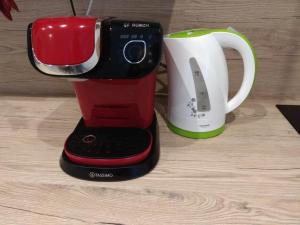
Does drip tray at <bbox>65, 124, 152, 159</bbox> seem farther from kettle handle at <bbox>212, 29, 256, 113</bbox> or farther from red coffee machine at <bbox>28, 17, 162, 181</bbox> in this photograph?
kettle handle at <bbox>212, 29, 256, 113</bbox>

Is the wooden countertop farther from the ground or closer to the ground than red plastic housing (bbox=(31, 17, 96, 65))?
closer to the ground

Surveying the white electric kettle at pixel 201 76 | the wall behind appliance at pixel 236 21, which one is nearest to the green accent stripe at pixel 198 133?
the white electric kettle at pixel 201 76

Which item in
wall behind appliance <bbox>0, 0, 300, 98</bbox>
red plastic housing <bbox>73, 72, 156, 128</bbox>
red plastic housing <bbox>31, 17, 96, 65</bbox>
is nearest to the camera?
red plastic housing <bbox>31, 17, 96, 65</bbox>

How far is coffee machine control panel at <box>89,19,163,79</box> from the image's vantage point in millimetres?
464

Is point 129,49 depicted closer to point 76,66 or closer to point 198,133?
point 76,66

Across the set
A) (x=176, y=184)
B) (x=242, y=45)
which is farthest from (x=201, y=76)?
(x=176, y=184)

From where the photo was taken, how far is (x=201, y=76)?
22.6 inches

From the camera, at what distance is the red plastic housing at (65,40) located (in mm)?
434

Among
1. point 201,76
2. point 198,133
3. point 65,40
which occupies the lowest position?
point 198,133

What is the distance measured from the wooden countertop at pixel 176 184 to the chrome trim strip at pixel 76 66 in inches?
7.5

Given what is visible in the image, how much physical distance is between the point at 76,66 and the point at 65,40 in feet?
0.13

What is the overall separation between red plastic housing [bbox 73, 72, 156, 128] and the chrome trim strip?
0.07 m

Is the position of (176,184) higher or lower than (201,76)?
lower

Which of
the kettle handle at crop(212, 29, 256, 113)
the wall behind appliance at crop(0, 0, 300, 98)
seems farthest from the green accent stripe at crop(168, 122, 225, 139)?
the wall behind appliance at crop(0, 0, 300, 98)
